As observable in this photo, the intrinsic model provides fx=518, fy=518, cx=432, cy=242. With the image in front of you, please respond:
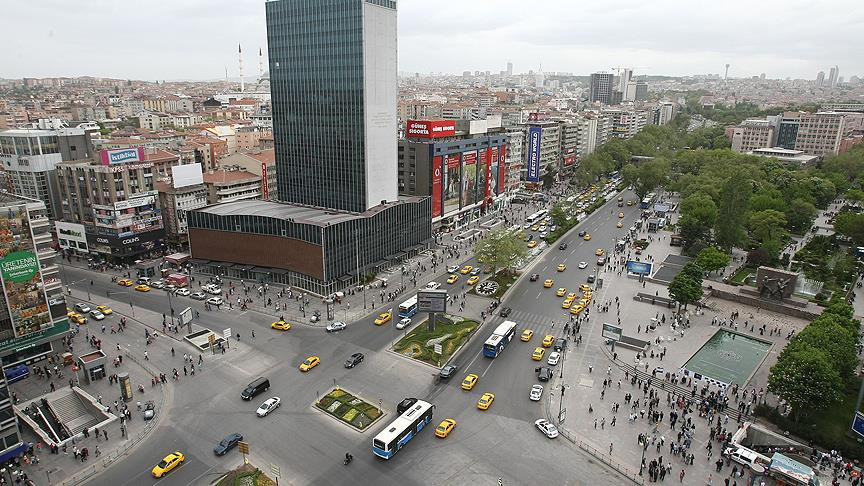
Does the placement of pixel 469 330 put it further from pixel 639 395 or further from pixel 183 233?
pixel 183 233

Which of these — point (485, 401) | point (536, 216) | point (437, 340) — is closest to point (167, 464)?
point (485, 401)

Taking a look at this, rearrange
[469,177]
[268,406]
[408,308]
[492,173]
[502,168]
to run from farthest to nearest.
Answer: [502,168]
[492,173]
[469,177]
[408,308]
[268,406]

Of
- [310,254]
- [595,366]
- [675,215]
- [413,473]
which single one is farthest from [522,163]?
A: [413,473]

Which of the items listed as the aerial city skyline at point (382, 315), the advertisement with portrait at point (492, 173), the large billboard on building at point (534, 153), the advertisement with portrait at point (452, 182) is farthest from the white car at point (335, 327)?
the large billboard on building at point (534, 153)

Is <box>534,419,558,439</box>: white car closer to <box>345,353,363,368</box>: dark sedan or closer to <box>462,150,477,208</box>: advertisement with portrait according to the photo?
<box>345,353,363,368</box>: dark sedan

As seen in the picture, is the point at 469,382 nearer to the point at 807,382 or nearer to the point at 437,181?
the point at 807,382

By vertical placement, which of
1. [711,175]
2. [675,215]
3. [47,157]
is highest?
[47,157]
